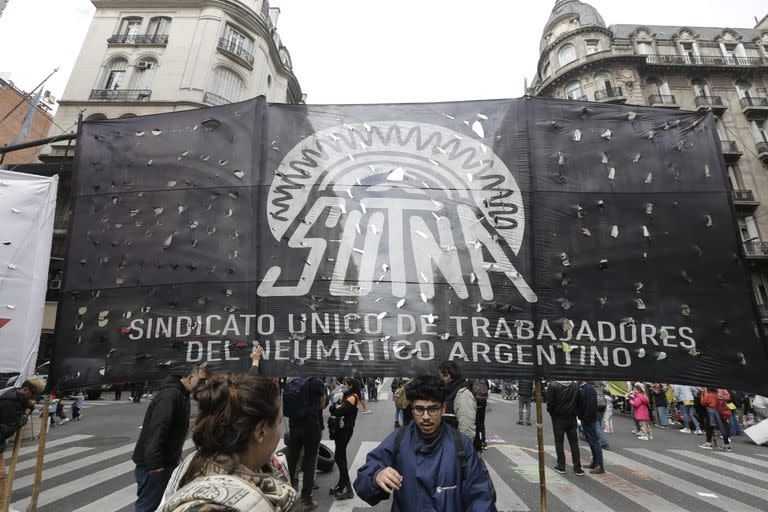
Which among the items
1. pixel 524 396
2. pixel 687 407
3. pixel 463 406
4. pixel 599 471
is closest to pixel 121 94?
pixel 524 396

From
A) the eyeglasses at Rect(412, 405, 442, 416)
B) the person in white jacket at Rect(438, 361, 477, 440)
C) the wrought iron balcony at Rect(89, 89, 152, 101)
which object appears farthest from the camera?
the wrought iron balcony at Rect(89, 89, 152, 101)

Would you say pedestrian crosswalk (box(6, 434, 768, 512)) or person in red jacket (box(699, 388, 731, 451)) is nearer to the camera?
pedestrian crosswalk (box(6, 434, 768, 512))

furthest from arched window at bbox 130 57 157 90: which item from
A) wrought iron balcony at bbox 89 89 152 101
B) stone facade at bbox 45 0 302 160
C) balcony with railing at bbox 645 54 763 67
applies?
balcony with railing at bbox 645 54 763 67

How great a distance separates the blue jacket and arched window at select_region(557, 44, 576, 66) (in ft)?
118

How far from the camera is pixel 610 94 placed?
28609mm

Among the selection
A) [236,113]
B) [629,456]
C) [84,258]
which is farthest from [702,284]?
[629,456]

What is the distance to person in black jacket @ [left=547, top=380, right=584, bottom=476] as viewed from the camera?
6641 millimetres

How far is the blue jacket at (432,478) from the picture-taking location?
222 centimetres

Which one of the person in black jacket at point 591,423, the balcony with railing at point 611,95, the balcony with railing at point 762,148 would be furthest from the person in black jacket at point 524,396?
the balcony with railing at point 762,148

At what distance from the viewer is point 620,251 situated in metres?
3.60

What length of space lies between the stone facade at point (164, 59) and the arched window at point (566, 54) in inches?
907

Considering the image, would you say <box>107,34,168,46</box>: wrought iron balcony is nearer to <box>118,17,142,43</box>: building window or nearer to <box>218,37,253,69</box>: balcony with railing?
<box>118,17,142,43</box>: building window

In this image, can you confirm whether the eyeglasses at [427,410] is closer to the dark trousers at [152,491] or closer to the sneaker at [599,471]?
the dark trousers at [152,491]

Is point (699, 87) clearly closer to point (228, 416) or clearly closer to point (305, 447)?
point (305, 447)
